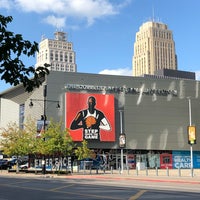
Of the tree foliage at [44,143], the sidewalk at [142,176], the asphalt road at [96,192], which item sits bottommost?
the sidewalk at [142,176]

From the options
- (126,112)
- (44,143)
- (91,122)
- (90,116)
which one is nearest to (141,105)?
(126,112)

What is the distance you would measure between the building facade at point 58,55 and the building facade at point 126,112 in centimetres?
9266

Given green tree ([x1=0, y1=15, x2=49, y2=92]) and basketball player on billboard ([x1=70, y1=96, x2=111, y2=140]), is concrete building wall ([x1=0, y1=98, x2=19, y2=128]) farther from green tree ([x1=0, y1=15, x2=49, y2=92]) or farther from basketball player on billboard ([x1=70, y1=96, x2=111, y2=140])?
green tree ([x1=0, y1=15, x2=49, y2=92])

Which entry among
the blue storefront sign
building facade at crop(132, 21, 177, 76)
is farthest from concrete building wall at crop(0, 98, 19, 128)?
building facade at crop(132, 21, 177, 76)

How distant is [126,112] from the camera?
263 ft

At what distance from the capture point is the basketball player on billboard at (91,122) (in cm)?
7531

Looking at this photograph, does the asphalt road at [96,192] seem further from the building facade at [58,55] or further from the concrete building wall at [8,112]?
the building facade at [58,55]

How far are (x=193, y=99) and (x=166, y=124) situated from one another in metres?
8.74

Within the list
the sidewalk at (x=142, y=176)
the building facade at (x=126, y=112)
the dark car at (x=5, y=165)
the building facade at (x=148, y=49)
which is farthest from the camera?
the building facade at (x=148, y=49)

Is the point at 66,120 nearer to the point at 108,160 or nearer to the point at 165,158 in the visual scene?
the point at 108,160

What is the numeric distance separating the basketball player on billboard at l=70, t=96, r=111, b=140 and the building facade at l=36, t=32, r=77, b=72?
103 meters

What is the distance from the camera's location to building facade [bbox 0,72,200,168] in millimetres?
75562

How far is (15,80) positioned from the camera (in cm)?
882

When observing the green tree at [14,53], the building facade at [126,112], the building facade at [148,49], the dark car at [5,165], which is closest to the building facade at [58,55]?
the building facade at [148,49]
